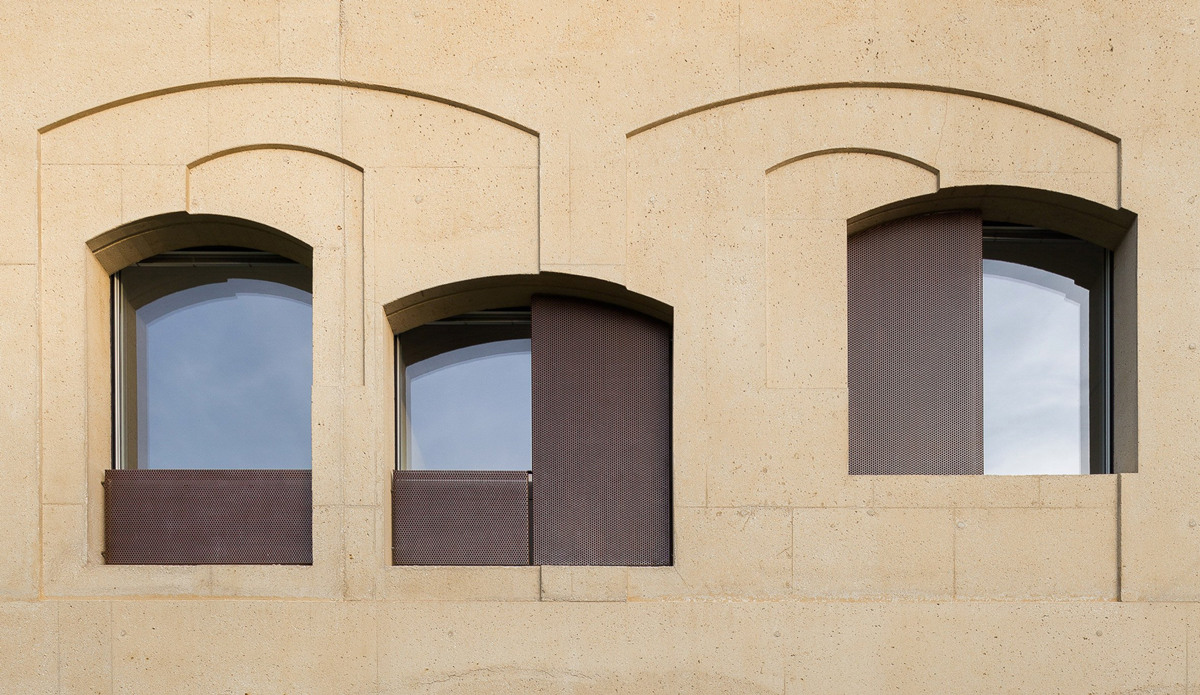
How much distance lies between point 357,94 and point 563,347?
2961 millimetres

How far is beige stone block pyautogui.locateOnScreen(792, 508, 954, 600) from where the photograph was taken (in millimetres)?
7664

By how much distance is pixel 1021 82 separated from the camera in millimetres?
7812

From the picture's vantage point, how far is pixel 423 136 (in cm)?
794

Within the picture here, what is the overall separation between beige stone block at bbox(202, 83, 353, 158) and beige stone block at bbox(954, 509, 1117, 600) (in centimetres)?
667

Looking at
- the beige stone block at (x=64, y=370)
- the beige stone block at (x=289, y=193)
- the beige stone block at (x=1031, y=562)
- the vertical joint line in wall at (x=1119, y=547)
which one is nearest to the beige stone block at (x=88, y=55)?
the beige stone block at (x=289, y=193)

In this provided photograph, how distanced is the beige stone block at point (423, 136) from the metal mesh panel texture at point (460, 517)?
2.85m

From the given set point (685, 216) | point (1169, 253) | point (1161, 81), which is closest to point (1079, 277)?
point (1169, 253)

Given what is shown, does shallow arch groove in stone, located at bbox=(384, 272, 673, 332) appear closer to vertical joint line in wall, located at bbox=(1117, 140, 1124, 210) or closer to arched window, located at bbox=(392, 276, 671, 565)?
arched window, located at bbox=(392, 276, 671, 565)

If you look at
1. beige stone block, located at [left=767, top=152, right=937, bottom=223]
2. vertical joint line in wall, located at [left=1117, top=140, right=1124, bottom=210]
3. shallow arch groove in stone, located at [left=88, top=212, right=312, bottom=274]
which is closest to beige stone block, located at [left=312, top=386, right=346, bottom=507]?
shallow arch groove in stone, located at [left=88, top=212, right=312, bottom=274]

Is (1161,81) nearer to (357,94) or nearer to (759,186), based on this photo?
(759,186)

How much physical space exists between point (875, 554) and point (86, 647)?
6.97m

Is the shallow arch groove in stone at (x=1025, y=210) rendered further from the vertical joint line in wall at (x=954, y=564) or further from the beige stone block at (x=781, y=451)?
the vertical joint line in wall at (x=954, y=564)

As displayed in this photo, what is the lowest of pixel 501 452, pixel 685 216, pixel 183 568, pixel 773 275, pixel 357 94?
pixel 183 568

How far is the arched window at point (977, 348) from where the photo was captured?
8.05m
